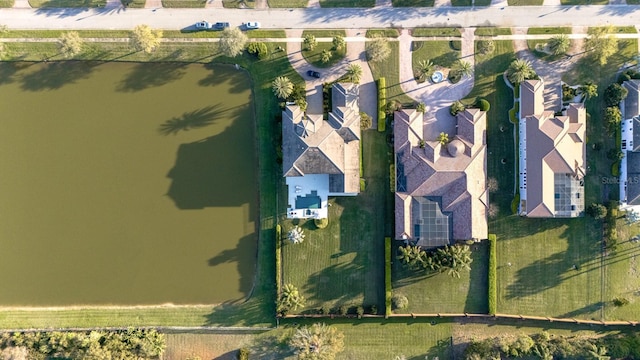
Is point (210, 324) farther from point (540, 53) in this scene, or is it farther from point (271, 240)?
point (540, 53)

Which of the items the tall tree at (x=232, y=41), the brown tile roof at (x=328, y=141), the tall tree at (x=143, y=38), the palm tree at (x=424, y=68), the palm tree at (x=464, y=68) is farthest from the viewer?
the palm tree at (x=424, y=68)

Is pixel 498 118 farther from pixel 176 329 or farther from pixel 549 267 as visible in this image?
pixel 176 329

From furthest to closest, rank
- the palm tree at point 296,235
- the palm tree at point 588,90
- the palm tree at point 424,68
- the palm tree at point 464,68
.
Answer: the palm tree at point 296,235 < the palm tree at point 424,68 < the palm tree at point 464,68 < the palm tree at point 588,90

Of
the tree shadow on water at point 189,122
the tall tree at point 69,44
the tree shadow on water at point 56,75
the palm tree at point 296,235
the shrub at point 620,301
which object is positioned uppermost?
the tall tree at point 69,44

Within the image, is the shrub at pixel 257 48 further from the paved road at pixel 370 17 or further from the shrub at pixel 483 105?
the shrub at pixel 483 105

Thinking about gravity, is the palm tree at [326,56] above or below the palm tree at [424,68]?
above

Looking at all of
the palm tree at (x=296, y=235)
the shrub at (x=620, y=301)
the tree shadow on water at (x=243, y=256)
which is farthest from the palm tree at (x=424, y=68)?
the shrub at (x=620, y=301)

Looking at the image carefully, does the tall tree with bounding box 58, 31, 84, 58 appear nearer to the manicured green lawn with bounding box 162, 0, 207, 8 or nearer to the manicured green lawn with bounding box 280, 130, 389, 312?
the manicured green lawn with bounding box 162, 0, 207, 8
